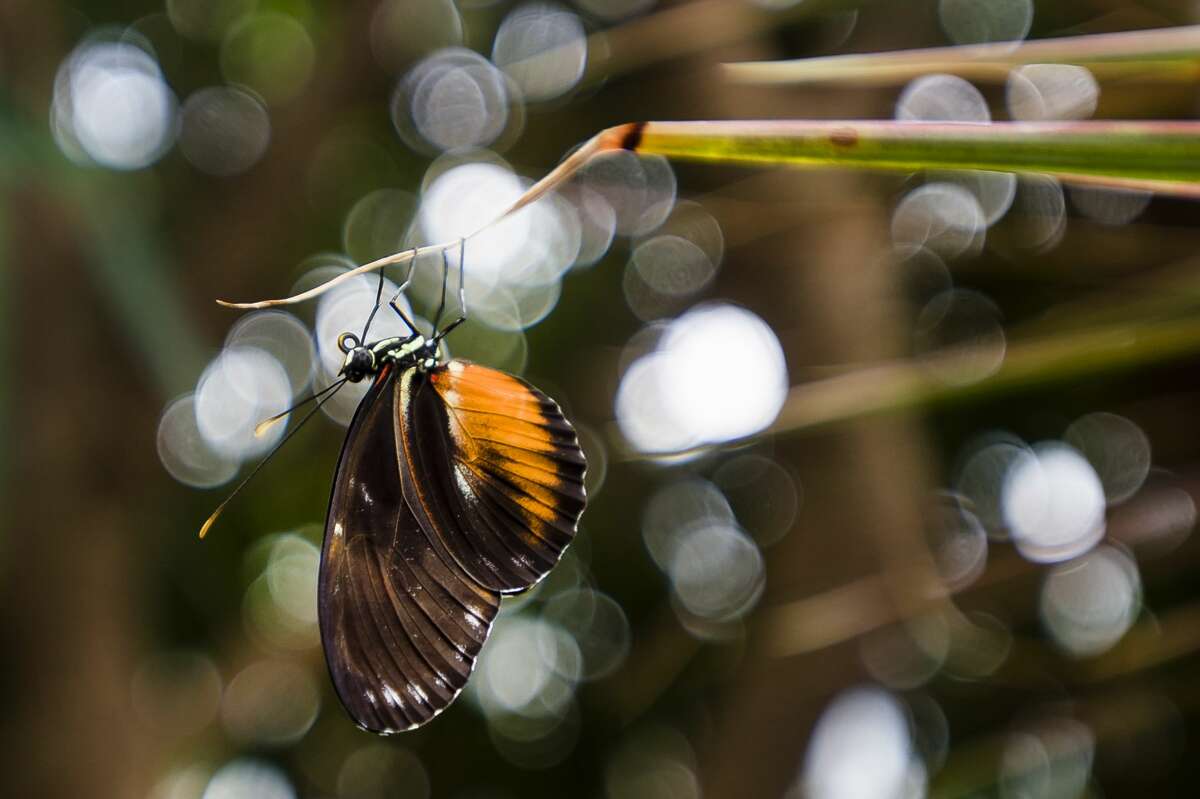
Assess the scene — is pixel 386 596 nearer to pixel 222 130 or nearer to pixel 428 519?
pixel 428 519

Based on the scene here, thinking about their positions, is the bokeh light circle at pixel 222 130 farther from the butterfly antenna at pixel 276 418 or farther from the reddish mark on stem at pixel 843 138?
the reddish mark on stem at pixel 843 138

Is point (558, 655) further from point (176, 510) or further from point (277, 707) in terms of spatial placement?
point (176, 510)

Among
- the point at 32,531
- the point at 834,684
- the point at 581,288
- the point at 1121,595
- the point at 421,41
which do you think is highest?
the point at 421,41

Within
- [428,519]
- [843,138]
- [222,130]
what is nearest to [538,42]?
[222,130]

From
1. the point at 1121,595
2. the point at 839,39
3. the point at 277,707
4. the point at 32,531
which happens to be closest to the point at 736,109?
the point at 839,39

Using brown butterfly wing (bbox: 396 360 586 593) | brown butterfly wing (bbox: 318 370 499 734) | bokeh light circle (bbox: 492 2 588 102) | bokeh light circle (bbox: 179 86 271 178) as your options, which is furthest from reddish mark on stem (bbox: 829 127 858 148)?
bokeh light circle (bbox: 179 86 271 178)

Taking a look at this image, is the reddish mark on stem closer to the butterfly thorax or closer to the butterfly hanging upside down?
the butterfly hanging upside down

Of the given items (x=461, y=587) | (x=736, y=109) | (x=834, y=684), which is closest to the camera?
(x=461, y=587)
